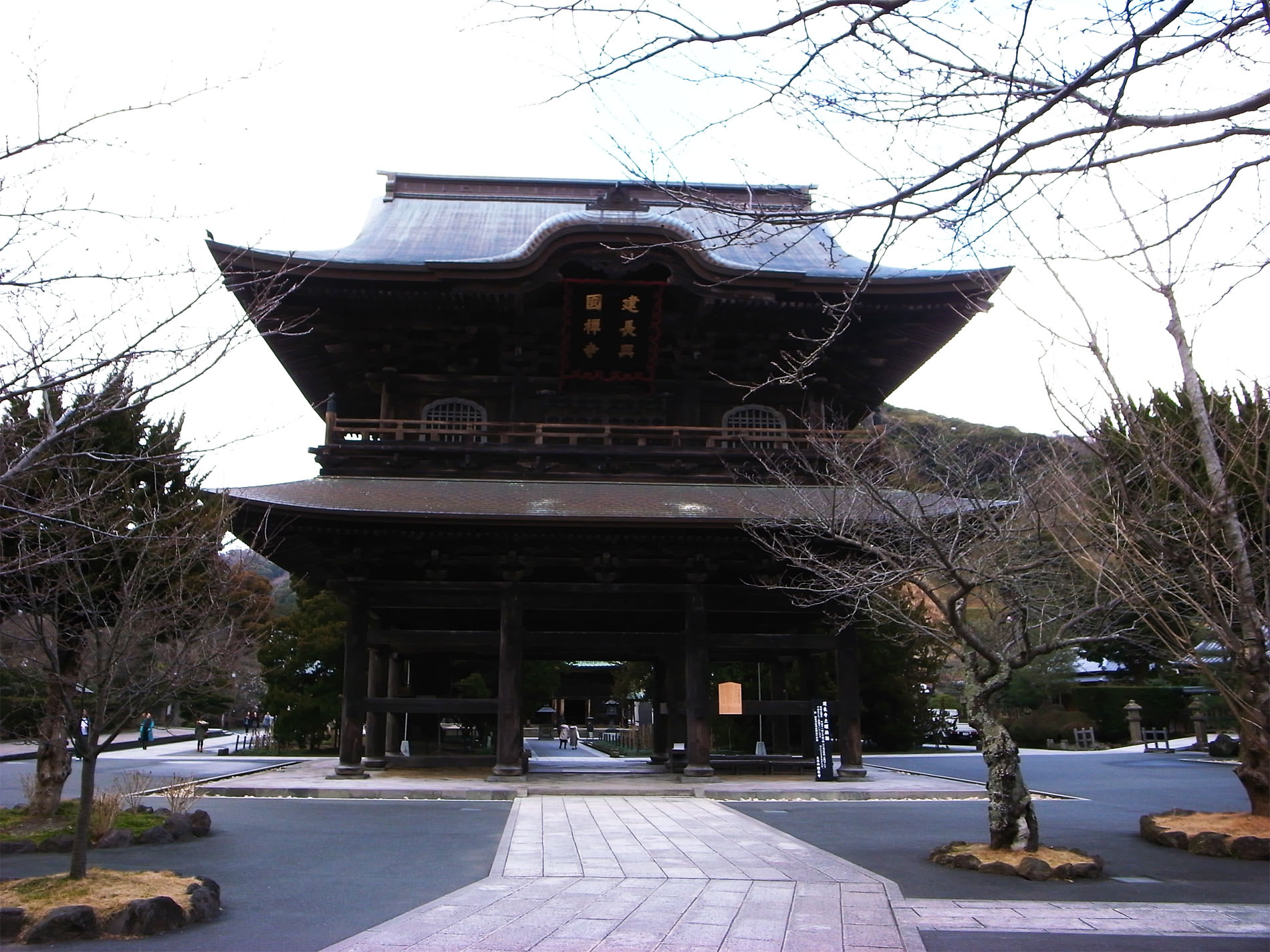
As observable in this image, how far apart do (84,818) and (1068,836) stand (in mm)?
9251

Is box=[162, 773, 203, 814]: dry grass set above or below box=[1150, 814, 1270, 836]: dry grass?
above

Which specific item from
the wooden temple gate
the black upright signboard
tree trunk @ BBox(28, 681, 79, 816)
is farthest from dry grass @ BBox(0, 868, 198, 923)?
the black upright signboard

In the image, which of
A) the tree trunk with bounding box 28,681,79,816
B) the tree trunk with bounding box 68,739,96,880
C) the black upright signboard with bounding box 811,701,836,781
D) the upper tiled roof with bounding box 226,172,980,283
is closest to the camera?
the tree trunk with bounding box 68,739,96,880

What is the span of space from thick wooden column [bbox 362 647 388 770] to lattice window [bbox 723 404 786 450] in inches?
274

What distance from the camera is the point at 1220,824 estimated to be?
30.4 ft

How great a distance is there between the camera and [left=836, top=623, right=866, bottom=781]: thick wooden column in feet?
49.0

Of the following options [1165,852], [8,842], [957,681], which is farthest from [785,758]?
[957,681]

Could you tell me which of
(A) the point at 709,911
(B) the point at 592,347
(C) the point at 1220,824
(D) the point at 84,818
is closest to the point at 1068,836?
(C) the point at 1220,824

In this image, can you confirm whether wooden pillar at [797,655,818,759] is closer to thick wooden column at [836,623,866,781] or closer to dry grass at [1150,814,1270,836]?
thick wooden column at [836,623,866,781]

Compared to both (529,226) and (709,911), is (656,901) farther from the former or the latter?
(529,226)

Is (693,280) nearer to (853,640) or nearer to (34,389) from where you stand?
(853,640)

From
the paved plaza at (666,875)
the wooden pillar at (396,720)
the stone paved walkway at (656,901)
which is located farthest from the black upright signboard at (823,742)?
the wooden pillar at (396,720)

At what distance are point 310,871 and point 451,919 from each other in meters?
2.58

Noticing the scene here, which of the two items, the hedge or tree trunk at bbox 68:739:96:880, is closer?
tree trunk at bbox 68:739:96:880
